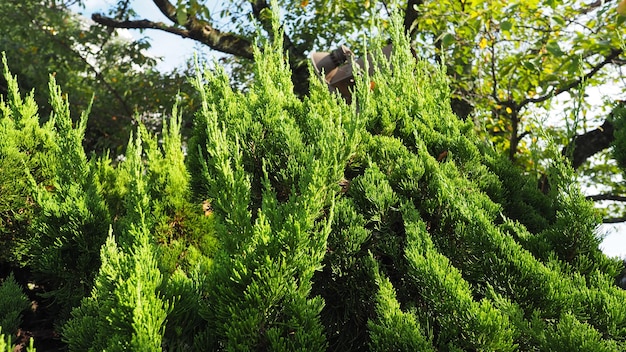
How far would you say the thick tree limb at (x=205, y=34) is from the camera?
9805mm

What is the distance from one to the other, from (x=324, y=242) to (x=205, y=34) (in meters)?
8.67

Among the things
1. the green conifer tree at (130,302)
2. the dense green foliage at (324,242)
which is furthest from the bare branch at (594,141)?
the green conifer tree at (130,302)

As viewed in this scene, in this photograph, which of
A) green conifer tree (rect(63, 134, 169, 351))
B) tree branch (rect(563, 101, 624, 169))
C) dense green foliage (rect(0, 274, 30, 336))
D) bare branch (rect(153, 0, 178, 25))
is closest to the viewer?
green conifer tree (rect(63, 134, 169, 351))

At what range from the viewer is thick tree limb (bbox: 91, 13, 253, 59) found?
386 inches

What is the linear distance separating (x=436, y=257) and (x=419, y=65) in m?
2.05

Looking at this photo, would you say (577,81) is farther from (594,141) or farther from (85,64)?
(85,64)

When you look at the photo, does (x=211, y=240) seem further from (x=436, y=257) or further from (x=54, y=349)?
(x=436, y=257)

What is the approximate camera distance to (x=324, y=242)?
188 cm

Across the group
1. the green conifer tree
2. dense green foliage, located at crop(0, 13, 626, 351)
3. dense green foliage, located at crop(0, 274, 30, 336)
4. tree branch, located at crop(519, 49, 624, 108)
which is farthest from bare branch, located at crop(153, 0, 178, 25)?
the green conifer tree

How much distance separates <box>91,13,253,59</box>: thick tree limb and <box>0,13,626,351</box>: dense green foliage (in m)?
6.98

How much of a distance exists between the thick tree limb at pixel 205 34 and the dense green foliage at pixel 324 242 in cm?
698

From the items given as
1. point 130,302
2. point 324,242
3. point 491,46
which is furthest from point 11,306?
point 491,46

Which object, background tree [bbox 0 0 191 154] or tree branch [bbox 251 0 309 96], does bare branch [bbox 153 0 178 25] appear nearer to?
background tree [bbox 0 0 191 154]

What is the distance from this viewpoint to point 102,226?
2.66m
